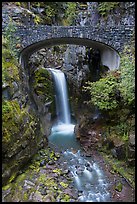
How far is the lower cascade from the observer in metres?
7.44

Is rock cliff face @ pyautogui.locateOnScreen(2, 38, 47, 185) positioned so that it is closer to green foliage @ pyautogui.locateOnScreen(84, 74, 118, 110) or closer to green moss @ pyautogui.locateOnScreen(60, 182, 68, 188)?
green moss @ pyautogui.locateOnScreen(60, 182, 68, 188)

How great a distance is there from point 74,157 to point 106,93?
3179mm

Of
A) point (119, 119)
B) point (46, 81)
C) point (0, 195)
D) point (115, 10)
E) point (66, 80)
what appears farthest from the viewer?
point (66, 80)

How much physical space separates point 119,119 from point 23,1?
933 cm

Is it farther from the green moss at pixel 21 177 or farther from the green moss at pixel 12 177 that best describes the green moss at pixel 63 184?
the green moss at pixel 12 177

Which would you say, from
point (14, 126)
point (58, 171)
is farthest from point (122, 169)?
point (14, 126)

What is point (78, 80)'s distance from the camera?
1444 centimetres

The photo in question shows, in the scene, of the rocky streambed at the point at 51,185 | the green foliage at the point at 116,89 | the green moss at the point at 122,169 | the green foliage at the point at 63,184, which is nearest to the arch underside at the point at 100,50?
the green foliage at the point at 116,89

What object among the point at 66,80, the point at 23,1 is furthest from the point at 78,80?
the point at 23,1

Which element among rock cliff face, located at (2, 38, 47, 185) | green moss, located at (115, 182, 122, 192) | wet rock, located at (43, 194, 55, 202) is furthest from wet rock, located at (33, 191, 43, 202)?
green moss, located at (115, 182, 122, 192)

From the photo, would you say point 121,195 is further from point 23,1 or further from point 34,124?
point 23,1

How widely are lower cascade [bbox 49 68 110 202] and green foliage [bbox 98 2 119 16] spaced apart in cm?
492

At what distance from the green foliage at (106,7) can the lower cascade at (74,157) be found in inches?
194

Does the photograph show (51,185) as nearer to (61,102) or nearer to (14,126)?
(14,126)
